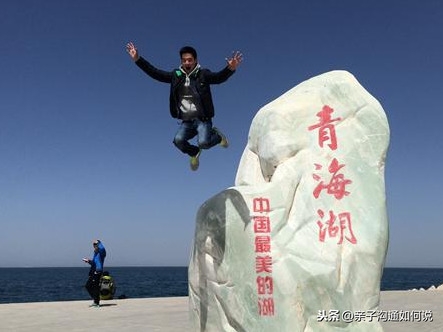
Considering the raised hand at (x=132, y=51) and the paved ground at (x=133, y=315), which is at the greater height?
the raised hand at (x=132, y=51)

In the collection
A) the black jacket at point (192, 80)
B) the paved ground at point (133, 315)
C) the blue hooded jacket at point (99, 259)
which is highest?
the black jacket at point (192, 80)

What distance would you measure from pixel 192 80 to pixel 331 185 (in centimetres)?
259

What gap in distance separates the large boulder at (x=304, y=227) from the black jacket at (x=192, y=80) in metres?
1.13

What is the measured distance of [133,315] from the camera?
12.5 meters

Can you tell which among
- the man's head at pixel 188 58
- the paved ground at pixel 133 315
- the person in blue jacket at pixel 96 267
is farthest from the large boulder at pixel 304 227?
the person in blue jacket at pixel 96 267

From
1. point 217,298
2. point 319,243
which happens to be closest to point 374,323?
point 319,243

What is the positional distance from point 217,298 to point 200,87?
3.08 metres

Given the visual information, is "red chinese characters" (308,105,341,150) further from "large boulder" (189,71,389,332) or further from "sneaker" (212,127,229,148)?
"sneaker" (212,127,229,148)

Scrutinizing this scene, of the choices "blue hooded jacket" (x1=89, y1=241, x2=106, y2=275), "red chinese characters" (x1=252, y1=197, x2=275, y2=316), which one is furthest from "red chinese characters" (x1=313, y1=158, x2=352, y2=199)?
"blue hooded jacket" (x1=89, y1=241, x2=106, y2=275)

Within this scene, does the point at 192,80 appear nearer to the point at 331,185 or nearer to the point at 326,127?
the point at 326,127

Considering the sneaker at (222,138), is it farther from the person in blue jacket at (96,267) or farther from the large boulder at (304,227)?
the person in blue jacket at (96,267)

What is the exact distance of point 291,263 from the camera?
705 centimetres

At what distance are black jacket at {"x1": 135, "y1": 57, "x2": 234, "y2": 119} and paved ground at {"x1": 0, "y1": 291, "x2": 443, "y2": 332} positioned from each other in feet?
16.0

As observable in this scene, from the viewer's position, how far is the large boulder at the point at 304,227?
7.04 meters
